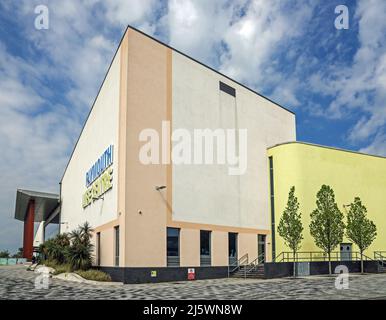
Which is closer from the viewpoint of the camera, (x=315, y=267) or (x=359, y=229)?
(x=315, y=267)

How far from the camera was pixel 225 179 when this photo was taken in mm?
32188

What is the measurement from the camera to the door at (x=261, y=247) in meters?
34.0

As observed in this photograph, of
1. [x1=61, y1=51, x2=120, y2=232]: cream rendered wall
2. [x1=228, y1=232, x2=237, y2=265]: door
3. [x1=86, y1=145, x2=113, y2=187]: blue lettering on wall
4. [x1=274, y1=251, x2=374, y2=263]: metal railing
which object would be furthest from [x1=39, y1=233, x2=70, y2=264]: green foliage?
[x1=274, y1=251, x2=374, y2=263]: metal railing

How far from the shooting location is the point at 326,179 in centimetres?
3547

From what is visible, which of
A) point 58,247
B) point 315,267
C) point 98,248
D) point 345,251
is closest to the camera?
point 315,267

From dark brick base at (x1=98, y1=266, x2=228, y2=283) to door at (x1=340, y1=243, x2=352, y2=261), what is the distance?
38.7ft

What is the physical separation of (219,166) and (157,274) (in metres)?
9.72

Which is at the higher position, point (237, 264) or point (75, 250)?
point (75, 250)

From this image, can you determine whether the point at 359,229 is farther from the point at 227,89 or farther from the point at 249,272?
the point at 227,89

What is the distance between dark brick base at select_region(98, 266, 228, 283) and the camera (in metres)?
24.8

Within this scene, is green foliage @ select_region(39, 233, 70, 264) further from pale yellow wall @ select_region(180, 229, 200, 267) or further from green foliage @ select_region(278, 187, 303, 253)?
green foliage @ select_region(278, 187, 303, 253)

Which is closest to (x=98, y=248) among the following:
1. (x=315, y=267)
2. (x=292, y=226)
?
(x=292, y=226)

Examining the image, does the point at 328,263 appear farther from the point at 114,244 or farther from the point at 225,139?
the point at 114,244
